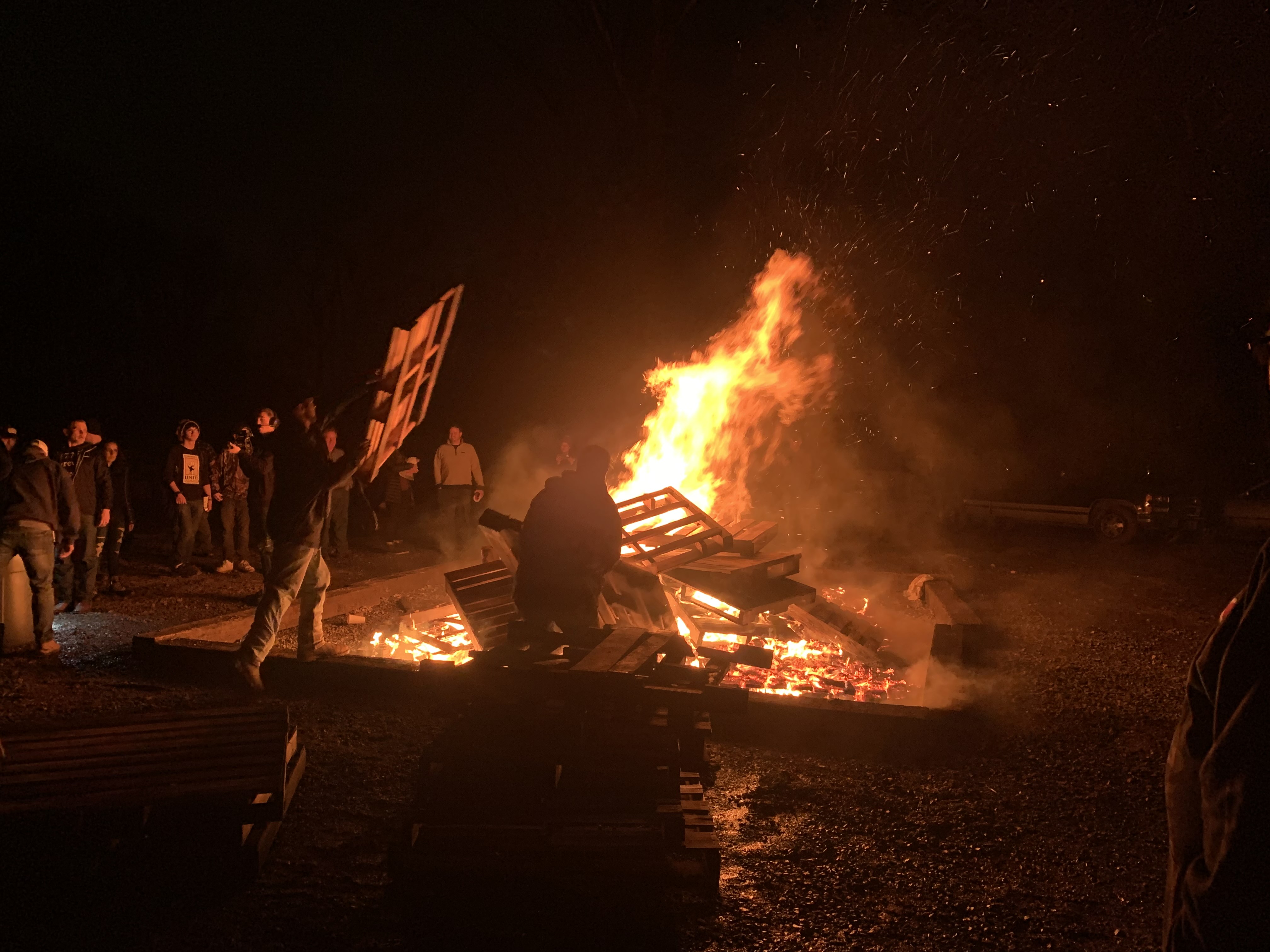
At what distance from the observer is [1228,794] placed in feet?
4.59

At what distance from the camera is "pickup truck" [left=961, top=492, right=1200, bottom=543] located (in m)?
15.3

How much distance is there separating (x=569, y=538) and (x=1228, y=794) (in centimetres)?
453

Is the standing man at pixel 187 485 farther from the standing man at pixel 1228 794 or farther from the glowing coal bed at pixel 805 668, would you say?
the standing man at pixel 1228 794

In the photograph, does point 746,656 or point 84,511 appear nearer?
point 746,656

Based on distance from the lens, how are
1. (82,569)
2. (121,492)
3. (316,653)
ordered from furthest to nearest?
(121,492), (82,569), (316,653)

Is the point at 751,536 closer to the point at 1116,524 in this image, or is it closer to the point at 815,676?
the point at 815,676

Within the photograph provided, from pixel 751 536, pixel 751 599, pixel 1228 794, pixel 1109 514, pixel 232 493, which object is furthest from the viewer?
pixel 1109 514

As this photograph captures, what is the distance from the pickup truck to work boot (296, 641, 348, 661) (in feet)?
47.6

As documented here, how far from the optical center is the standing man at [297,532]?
239 inches

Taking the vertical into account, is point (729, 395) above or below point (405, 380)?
above

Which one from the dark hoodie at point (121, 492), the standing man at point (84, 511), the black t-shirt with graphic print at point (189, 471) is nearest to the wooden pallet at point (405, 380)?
the standing man at point (84, 511)

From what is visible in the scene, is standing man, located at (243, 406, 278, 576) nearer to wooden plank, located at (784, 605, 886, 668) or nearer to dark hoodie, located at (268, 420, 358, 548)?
dark hoodie, located at (268, 420, 358, 548)

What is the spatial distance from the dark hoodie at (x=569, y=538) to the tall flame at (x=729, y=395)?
4.40 meters

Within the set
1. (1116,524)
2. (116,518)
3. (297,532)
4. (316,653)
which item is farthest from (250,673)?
(1116,524)
